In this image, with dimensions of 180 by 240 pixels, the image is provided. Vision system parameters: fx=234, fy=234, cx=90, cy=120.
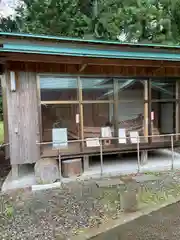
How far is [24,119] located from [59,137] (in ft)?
3.24

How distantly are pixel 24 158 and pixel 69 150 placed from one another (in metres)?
1.08

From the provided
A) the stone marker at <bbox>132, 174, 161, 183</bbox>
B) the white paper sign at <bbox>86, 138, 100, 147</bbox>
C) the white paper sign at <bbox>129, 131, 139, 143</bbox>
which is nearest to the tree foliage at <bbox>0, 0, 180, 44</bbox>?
the white paper sign at <bbox>129, 131, 139, 143</bbox>

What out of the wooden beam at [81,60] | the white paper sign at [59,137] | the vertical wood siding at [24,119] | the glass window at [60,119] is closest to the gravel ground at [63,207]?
the vertical wood siding at [24,119]

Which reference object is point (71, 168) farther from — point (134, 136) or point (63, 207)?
point (134, 136)

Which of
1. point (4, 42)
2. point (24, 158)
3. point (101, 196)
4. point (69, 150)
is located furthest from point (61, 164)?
point (4, 42)

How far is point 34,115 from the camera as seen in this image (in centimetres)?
548

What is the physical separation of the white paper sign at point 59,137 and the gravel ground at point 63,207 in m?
1.18

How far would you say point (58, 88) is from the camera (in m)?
5.66

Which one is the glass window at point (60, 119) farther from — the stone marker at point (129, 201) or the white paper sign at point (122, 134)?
the stone marker at point (129, 201)

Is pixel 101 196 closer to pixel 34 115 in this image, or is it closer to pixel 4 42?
pixel 34 115

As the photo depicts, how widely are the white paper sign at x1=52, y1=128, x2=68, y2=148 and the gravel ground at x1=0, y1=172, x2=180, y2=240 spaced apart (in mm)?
1182

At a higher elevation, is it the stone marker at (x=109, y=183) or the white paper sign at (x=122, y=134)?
the white paper sign at (x=122, y=134)

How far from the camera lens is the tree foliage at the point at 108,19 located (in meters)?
12.4

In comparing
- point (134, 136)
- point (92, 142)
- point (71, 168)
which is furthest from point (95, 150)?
point (134, 136)
